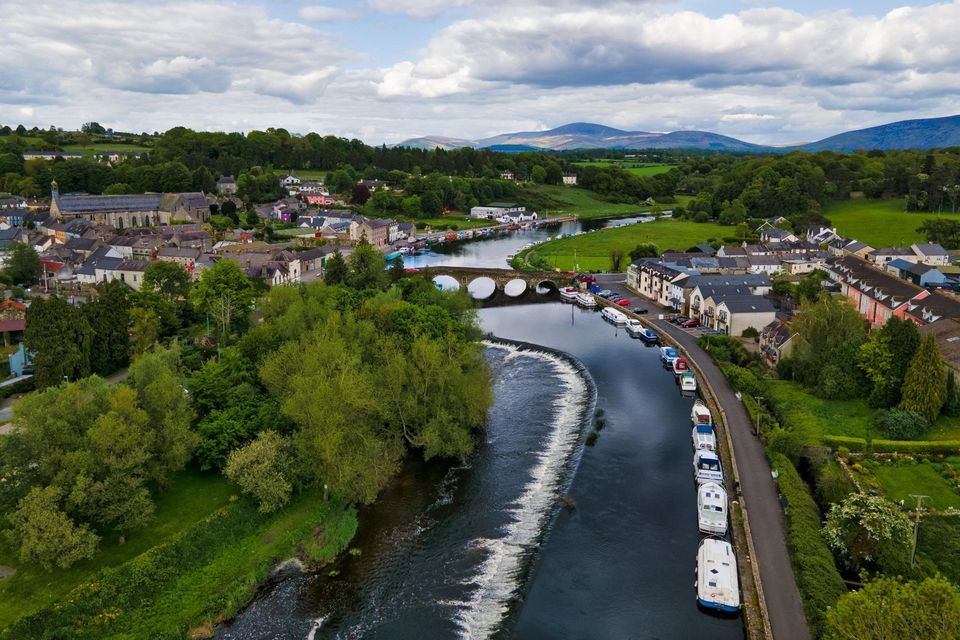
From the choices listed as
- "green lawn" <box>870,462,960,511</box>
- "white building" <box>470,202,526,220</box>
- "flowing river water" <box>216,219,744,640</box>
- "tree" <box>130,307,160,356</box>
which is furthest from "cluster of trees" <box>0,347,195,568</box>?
"white building" <box>470,202,526,220</box>

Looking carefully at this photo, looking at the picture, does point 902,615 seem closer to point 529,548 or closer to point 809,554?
point 809,554

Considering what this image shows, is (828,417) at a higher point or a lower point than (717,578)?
higher

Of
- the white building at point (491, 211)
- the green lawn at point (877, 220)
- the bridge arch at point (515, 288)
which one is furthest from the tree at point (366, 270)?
the white building at point (491, 211)

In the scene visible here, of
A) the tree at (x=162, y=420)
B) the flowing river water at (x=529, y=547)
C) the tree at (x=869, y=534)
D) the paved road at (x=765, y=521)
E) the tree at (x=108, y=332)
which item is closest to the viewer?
the paved road at (x=765, y=521)

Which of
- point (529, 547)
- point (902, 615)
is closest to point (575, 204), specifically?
point (529, 547)

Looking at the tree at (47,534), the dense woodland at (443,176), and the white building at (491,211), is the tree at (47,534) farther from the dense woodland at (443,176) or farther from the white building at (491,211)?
the white building at (491,211)

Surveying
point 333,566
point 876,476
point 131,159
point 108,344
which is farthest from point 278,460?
point 131,159

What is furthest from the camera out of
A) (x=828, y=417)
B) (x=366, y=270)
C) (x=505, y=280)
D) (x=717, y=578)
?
(x=505, y=280)
